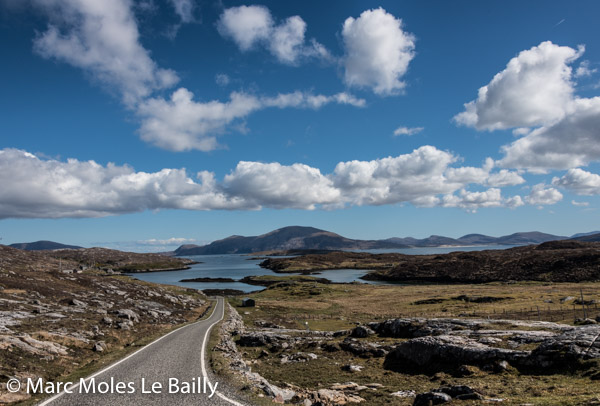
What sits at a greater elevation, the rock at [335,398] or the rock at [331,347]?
the rock at [335,398]

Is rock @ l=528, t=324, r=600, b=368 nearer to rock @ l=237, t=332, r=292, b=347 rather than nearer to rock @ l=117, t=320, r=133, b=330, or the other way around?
rock @ l=237, t=332, r=292, b=347

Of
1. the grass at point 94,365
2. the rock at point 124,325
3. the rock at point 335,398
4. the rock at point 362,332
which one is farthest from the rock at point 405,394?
the rock at point 124,325

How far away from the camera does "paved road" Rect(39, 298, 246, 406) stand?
14.8m

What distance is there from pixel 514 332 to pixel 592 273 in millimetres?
154435

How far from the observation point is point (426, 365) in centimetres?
2548

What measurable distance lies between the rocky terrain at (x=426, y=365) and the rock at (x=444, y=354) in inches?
2.6

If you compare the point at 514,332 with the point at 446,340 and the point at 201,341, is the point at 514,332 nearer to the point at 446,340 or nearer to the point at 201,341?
the point at 446,340

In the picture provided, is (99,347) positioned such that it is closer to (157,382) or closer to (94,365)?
(94,365)

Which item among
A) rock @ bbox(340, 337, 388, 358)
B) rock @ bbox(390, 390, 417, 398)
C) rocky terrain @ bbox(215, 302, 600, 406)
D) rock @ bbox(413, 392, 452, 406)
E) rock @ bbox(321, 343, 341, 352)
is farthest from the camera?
rock @ bbox(321, 343, 341, 352)

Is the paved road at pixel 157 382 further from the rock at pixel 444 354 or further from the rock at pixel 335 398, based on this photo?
the rock at pixel 444 354

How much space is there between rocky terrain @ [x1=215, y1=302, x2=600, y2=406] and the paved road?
7.19 feet

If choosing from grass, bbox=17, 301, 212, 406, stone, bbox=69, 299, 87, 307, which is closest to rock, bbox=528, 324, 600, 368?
grass, bbox=17, 301, 212, 406

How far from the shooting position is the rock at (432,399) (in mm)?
14672

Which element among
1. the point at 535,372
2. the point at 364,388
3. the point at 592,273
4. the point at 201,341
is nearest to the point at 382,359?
the point at 364,388
